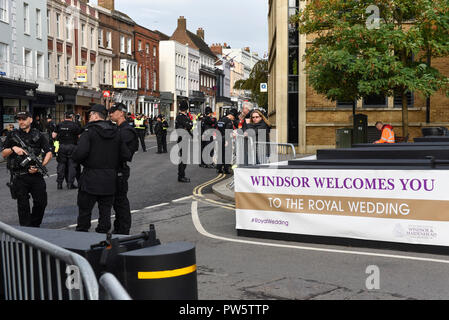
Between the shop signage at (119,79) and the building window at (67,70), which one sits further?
the shop signage at (119,79)

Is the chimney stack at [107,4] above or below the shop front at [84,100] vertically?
above

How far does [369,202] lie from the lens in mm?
7855

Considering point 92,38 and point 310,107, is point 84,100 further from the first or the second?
point 310,107

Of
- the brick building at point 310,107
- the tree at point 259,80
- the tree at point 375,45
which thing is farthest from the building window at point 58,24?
the tree at point 375,45

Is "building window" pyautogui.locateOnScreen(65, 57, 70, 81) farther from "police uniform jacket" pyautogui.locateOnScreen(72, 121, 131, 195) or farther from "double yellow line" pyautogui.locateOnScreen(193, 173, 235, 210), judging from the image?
"police uniform jacket" pyautogui.locateOnScreen(72, 121, 131, 195)

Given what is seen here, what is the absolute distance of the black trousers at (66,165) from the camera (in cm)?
1477

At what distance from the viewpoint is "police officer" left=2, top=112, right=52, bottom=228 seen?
27.7ft

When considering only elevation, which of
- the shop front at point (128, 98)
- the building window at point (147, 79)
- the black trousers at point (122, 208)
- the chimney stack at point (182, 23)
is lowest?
the black trousers at point (122, 208)

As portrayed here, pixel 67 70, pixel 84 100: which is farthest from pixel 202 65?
pixel 67 70

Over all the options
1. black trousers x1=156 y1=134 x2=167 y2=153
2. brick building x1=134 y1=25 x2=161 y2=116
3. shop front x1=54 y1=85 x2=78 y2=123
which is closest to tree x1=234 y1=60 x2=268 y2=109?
brick building x1=134 y1=25 x2=161 y2=116

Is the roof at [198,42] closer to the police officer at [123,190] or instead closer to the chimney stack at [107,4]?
the chimney stack at [107,4]

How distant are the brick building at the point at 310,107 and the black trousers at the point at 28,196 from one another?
1770 cm
